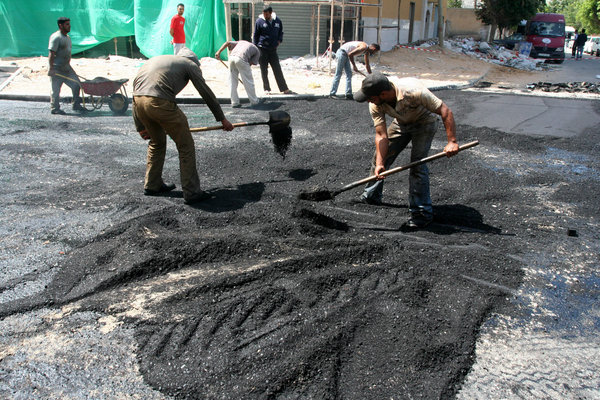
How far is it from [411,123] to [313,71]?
39.7 feet

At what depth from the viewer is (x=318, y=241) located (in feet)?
12.3

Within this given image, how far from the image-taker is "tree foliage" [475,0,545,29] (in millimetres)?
25609

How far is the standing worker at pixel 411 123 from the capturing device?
12.5ft

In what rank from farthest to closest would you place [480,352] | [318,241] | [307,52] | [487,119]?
1. [307,52]
2. [487,119]
3. [318,241]
4. [480,352]

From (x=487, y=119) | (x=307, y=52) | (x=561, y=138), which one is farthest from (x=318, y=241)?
(x=307, y=52)

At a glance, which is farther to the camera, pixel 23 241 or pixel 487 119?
pixel 487 119

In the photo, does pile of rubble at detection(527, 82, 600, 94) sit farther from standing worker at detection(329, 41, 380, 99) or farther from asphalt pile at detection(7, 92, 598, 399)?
asphalt pile at detection(7, 92, 598, 399)

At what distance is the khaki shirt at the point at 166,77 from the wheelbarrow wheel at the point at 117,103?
491 cm

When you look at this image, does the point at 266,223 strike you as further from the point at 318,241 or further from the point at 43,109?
the point at 43,109

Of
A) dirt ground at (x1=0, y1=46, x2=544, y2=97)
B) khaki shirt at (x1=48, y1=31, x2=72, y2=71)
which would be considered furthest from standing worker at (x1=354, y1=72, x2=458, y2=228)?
khaki shirt at (x1=48, y1=31, x2=72, y2=71)

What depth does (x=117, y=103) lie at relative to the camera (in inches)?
352

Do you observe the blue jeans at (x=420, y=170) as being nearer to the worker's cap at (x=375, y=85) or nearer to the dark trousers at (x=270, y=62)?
the worker's cap at (x=375, y=85)

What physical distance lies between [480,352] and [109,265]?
2.74 m

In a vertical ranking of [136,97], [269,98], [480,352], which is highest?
[136,97]
